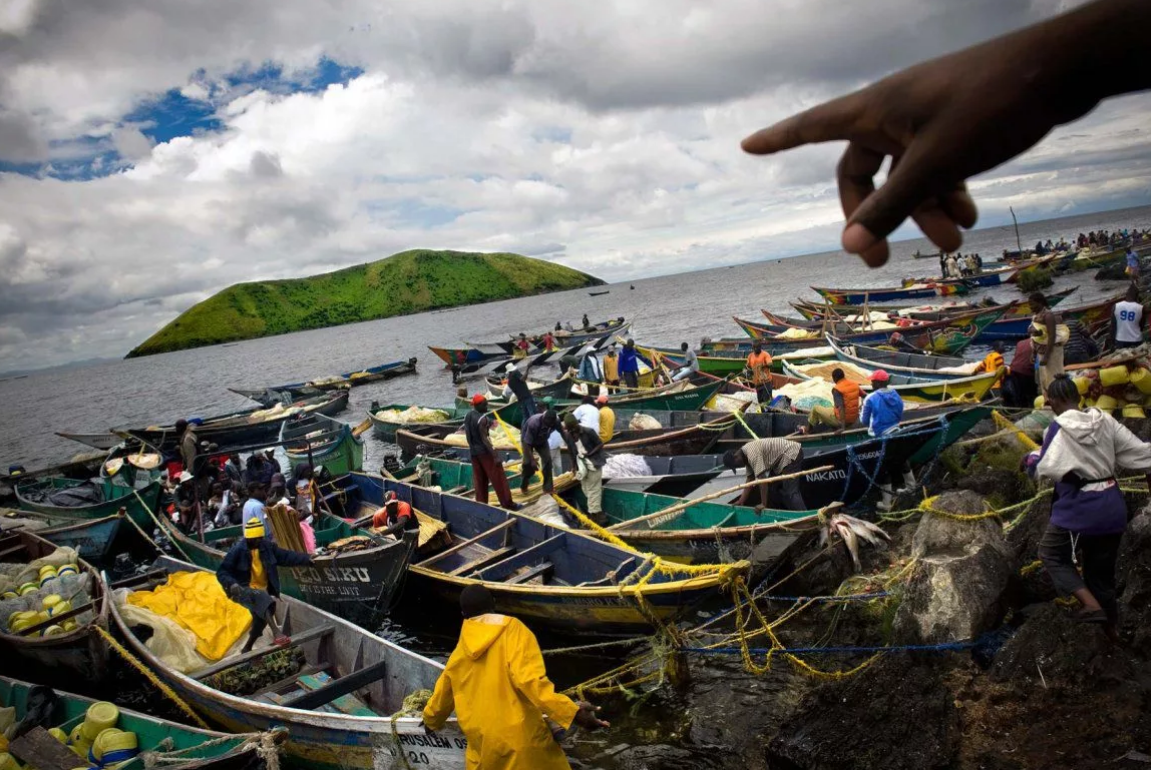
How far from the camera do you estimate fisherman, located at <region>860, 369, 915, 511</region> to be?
11992 mm

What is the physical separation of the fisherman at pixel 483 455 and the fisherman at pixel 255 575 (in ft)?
12.9

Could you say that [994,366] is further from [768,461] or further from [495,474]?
[495,474]

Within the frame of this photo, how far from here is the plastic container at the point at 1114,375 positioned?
426 inches

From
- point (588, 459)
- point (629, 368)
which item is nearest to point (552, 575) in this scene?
point (588, 459)

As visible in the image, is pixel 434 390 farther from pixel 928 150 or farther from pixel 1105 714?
pixel 928 150

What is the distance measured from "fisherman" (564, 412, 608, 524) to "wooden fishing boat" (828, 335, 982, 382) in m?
9.85

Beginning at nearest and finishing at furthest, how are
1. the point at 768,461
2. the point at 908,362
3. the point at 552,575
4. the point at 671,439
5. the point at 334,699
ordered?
the point at 334,699, the point at 552,575, the point at 768,461, the point at 671,439, the point at 908,362

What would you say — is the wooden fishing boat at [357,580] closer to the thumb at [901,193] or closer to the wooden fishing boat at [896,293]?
the thumb at [901,193]

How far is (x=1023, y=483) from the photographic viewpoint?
10227mm

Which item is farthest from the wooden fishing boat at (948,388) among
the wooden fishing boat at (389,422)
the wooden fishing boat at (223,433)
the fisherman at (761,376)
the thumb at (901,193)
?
the wooden fishing boat at (223,433)

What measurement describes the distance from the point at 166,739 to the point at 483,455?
6717 millimetres

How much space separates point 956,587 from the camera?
6969 mm

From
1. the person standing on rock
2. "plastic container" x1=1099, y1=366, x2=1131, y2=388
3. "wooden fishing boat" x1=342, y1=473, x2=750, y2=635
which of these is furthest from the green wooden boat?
"plastic container" x1=1099, y1=366, x2=1131, y2=388

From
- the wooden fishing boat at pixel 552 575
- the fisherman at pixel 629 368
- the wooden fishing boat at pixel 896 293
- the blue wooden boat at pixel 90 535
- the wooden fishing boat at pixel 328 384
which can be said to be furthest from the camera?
the wooden fishing boat at pixel 328 384
